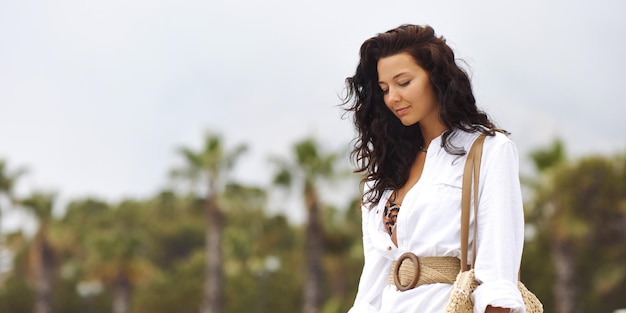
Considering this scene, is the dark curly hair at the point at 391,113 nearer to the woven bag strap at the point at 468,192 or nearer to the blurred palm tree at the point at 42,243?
the woven bag strap at the point at 468,192

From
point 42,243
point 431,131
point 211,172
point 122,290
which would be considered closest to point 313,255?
point 211,172

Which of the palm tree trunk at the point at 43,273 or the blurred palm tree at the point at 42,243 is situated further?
the palm tree trunk at the point at 43,273

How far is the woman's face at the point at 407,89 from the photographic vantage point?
2.63 metres

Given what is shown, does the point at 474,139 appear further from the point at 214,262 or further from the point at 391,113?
the point at 214,262

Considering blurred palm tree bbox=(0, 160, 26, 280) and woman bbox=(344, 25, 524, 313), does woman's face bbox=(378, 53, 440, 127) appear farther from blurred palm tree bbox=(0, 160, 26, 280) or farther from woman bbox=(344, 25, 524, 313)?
blurred palm tree bbox=(0, 160, 26, 280)

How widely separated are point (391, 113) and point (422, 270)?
1.81 ft

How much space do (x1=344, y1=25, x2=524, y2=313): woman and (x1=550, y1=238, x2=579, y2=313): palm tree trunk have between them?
25.3 m

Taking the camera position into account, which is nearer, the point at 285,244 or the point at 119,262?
the point at 119,262

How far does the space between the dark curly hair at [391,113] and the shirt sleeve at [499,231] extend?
0.12 metres

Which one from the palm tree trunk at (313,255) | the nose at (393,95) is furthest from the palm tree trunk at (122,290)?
the nose at (393,95)

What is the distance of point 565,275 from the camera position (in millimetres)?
27578

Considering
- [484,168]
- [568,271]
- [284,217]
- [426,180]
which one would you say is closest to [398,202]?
[426,180]

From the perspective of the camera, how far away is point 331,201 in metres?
31.4

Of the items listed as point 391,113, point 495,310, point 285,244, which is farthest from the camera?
point 285,244
